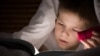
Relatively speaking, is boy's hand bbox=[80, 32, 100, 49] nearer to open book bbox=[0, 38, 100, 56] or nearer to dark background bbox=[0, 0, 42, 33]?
open book bbox=[0, 38, 100, 56]

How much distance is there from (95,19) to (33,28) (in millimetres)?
262

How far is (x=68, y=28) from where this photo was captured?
29.2 inches

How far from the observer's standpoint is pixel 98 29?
575 millimetres

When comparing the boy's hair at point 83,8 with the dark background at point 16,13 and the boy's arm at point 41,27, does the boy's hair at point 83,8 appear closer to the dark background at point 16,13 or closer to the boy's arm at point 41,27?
the boy's arm at point 41,27

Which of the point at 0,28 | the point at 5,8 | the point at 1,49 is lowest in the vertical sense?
the point at 0,28

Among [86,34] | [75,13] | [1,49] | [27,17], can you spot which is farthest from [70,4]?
[27,17]

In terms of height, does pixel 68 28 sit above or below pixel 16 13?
above

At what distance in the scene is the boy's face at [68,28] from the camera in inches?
28.8

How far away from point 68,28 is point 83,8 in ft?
0.29

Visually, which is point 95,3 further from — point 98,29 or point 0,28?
point 0,28

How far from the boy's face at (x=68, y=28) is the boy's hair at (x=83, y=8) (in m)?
0.02

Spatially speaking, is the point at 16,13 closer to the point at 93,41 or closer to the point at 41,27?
the point at 41,27

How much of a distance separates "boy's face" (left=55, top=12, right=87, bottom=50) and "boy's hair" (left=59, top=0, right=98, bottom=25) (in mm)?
18

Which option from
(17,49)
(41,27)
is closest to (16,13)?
(41,27)
